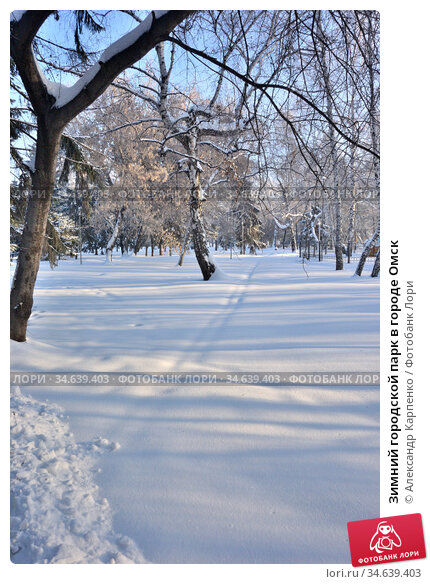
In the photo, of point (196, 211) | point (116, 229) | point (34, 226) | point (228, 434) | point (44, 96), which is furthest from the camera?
point (116, 229)

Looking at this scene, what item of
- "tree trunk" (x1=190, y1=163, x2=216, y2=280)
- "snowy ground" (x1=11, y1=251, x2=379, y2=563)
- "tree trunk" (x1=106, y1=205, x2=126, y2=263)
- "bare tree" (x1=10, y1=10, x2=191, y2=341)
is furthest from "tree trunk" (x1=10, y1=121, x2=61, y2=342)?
"tree trunk" (x1=106, y1=205, x2=126, y2=263)

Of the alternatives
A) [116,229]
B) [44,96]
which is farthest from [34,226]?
[116,229]

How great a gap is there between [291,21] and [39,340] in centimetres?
445

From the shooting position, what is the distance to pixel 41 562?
1.50 m
